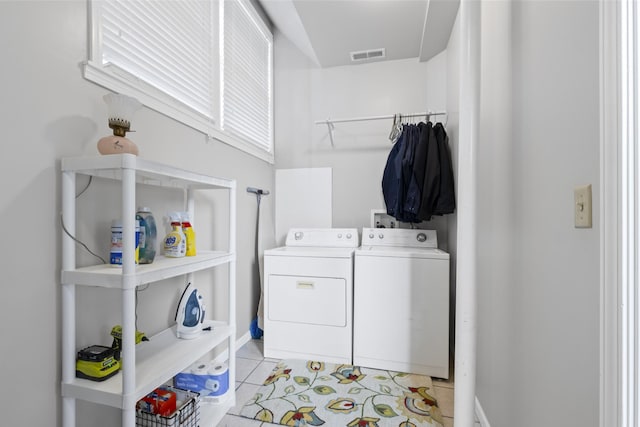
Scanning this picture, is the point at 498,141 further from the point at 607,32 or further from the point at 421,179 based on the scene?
the point at 421,179

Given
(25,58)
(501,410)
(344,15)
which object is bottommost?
(501,410)

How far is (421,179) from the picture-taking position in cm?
Answer: 214

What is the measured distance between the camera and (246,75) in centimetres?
237

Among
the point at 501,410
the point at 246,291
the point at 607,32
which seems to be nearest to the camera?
the point at 607,32

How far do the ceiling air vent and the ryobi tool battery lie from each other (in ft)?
9.16

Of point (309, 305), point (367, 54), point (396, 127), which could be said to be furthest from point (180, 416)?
point (367, 54)

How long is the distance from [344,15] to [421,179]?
1398mm

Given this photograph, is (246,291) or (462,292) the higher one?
(462,292)

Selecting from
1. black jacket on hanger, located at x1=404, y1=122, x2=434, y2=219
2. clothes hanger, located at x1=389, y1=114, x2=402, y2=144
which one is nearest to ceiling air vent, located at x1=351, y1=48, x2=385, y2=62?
clothes hanger, located at x1=389, y1=114, x2=402, y2=144

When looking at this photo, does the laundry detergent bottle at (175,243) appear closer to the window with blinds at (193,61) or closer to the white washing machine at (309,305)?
the window with blinds at (193,61)

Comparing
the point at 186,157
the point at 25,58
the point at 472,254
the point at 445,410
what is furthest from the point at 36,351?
the point at 445,410

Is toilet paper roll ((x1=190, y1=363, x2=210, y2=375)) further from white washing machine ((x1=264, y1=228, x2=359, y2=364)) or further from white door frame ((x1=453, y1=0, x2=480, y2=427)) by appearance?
white door frame ((x1=453, y1=0, x2=480, y2=427))

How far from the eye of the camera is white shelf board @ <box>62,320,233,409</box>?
0.93 meters

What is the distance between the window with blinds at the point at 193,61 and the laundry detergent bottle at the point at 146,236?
0.55 m
